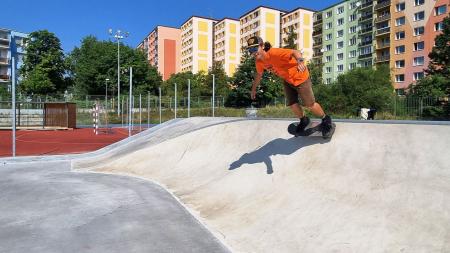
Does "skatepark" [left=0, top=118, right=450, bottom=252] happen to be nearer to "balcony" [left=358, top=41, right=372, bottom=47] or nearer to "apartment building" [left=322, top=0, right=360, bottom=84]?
"apartment building" [left=322, top=0, right=360, bottom=84]

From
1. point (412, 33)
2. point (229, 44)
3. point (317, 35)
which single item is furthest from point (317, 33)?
point (412, 33)

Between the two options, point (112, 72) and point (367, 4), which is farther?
point (367, 4)

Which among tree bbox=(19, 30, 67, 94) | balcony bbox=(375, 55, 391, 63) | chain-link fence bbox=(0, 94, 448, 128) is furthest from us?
balcony bbox=(375, 55, 391, 63)

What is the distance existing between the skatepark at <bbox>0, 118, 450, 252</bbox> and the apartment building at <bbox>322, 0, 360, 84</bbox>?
5908 centimetres

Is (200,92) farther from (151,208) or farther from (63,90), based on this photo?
(151,208)

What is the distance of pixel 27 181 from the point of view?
297 inches

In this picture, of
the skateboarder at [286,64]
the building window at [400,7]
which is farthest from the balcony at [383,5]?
the skateboarder at [286,64]

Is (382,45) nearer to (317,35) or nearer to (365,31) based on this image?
(365,31)

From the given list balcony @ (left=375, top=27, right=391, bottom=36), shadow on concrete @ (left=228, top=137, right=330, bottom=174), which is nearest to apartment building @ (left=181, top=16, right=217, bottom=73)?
balcony @ (left=375, top=27, right=391, bottom=36)

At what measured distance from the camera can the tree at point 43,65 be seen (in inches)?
2062

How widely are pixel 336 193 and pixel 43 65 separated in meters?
57.1

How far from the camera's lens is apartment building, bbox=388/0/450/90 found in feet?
163

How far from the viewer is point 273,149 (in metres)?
6.66

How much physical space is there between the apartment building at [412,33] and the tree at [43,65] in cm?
4993
